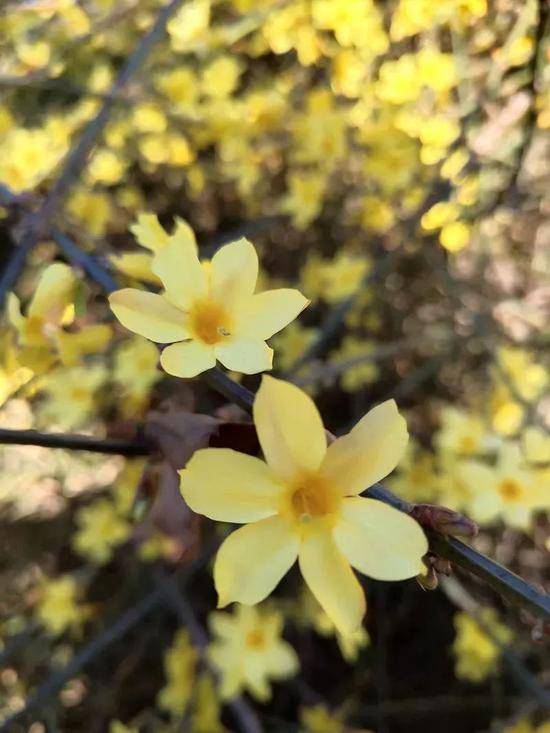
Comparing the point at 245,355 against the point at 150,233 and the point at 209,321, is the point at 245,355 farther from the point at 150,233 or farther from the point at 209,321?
the point at 150,233

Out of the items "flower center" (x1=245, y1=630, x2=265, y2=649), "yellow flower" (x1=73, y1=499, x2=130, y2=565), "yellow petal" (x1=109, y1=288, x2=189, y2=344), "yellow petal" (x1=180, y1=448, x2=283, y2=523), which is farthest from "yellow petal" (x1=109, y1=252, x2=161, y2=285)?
"yellow flower" (x1=73, y1=499, x2=130, y2=565)

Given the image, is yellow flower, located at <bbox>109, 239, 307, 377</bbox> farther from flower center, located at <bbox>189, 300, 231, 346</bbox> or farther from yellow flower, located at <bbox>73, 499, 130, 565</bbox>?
yellow flower, located at <bbox>73, 499, 130, 565</bbox>

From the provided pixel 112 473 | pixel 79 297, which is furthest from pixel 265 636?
pixel 79 297

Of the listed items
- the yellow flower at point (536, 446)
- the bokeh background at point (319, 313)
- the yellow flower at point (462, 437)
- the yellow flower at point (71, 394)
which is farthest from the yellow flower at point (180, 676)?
the yellow flower at point (536, 446)

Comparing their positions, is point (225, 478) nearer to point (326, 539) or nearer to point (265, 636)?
point (326, 539)

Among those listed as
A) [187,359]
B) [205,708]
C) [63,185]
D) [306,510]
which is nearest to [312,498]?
[306,510]

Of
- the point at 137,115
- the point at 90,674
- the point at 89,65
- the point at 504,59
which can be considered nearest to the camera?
the point at 504,59
